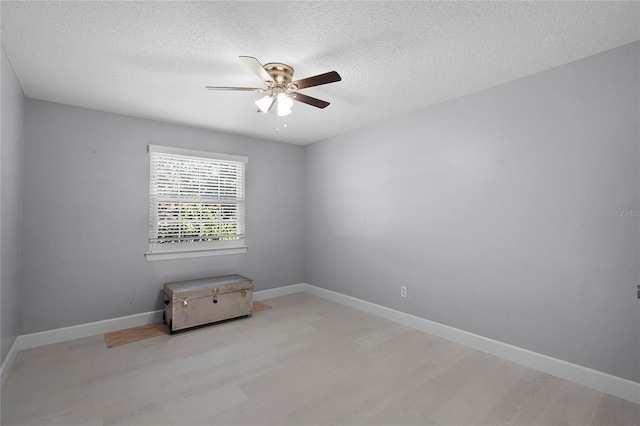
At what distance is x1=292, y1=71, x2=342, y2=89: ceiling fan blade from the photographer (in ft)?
6.77

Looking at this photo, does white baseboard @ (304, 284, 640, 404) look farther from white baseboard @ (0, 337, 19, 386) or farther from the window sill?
white baseboard @ (0, 337, 19, 386)

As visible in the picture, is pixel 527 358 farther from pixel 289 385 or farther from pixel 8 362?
pixel 8 362

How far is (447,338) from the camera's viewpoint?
317cm

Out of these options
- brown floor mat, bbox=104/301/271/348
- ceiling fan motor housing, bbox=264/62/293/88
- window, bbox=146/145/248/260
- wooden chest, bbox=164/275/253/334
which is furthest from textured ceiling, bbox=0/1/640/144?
brown floor mat, bbox=104/301/271/348

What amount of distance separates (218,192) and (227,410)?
2.91 meters

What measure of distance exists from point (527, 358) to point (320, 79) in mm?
2883

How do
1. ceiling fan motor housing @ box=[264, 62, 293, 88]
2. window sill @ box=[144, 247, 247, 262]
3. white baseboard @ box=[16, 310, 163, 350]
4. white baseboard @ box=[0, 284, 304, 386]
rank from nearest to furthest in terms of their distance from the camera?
ceiling fan motor housing @ box=[264, 62, 293, 88], white baseboard @ box=[0, 284, 304, 386], white baseboard @ box=[16, 310, 163, 350], window sill @ box=[144, 247, 247, 262]

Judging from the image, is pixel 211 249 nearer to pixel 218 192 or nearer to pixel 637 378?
pixel 218 192

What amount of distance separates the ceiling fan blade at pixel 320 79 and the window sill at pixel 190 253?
275 centimetres

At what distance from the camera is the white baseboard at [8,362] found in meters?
2.28

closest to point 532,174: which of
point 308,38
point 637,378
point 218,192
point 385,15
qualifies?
point 637,378

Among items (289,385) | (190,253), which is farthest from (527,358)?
(190,253)

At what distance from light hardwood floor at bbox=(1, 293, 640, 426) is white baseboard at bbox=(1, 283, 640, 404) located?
0.08 metres

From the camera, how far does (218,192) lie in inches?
169
